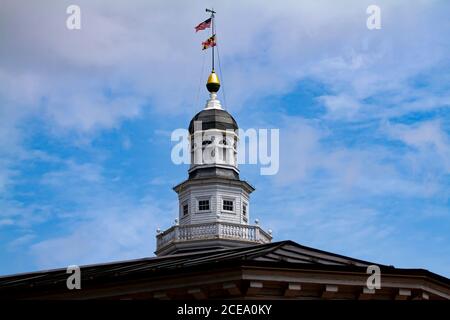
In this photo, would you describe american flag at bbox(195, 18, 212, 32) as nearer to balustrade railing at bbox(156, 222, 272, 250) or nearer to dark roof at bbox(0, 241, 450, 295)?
balustrade railing at bbox(156, 222, 272, 250)

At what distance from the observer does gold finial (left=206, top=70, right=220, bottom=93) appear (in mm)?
78000

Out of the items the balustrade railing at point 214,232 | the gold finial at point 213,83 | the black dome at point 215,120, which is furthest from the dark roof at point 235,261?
the gold finial at point 213,83

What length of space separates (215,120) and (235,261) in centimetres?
5535

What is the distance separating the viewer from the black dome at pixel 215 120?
7344cm

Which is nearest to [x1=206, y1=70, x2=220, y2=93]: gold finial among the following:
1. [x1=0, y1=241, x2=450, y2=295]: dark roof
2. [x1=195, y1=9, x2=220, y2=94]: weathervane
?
[x1=195, y1=9, x2=220, y2=94]: weathervane

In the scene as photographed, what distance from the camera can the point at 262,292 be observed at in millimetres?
19094

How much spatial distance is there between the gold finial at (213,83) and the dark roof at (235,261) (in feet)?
164

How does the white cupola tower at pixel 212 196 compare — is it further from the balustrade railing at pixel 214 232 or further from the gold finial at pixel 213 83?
the gold finial at pixel 213 83

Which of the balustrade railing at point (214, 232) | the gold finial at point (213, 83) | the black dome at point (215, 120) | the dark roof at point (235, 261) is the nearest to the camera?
the dark roof at point (235, 261)

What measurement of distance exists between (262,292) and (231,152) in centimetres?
5405

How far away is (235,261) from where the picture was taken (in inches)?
Answer: 733
